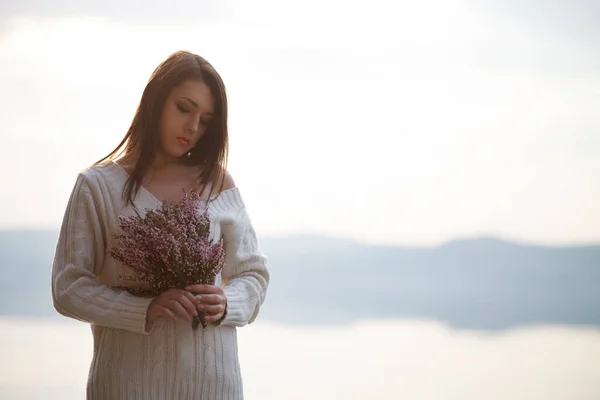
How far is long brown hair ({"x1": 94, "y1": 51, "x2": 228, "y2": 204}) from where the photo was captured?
222cm

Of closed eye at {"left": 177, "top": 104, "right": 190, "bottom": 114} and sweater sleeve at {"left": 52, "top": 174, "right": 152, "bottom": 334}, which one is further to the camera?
closed eye at {"left": 177, "top": 104, "right": 190, "bottom": 114}

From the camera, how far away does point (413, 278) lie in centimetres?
1217

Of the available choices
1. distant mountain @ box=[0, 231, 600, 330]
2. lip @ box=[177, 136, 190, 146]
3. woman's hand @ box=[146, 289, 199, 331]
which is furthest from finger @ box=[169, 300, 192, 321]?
distant mountain @ box=[0, 231, 600, 330]

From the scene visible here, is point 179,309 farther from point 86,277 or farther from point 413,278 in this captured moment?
point 413,278

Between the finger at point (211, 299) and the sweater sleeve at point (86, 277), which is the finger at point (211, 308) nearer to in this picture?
the finger at point (211, 299)

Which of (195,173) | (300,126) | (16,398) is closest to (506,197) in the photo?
(300,126)

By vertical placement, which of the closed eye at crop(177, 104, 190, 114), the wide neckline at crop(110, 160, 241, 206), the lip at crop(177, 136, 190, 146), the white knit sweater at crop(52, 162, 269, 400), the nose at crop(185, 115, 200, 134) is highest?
the closed eye at crop(177, 104, 190, 114)

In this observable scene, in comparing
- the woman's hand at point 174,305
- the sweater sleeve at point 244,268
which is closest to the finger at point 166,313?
the woman's hand at point 174,305

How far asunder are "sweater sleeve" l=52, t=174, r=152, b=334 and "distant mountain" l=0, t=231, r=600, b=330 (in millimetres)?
6964

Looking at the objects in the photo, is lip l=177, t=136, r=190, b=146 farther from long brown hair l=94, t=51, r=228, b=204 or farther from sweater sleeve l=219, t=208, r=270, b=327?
sweater sleeve l=219, t=208, r=270, b=327

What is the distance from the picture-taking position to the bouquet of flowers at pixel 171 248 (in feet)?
6.63

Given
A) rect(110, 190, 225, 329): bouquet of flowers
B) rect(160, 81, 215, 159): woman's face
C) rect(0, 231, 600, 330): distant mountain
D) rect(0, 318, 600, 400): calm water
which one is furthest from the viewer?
rect(0, 231, 600, 330): distant mountain

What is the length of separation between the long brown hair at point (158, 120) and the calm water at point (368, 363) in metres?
2.85

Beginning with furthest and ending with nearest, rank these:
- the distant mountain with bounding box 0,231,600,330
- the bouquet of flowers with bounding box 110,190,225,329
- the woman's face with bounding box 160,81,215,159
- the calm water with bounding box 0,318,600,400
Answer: the distant mountain with bounding box 0,231,600,330 < the calm water with bounding box 0,318,600,400 < the woman's face with bounding box 160,81,215,159 < the bouquet of flowers with bounding box 110,190,225,329
